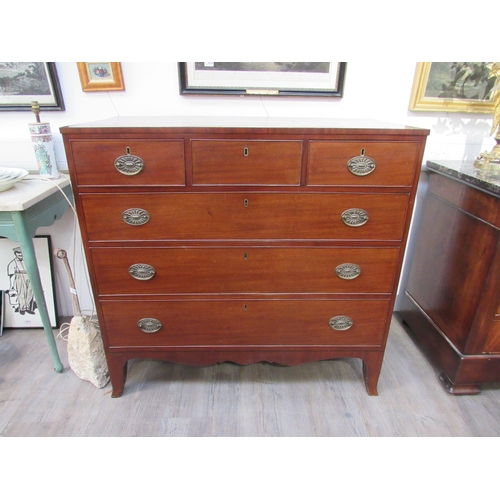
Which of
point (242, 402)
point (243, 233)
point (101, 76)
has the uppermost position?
point (101, 76)

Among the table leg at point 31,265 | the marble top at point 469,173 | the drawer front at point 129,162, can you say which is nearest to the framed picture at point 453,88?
the marble top at point 469,173

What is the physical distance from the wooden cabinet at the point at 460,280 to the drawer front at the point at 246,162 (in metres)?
0.82

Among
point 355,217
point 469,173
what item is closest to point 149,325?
point 355,217

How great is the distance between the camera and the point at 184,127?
103 cm

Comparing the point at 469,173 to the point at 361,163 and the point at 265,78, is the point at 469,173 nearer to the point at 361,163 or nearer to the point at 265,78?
the point at 361,163

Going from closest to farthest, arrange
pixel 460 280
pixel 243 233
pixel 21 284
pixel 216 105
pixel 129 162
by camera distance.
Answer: pixel 129 162 < pixel 243 233 < pixel 460 280 < pixel 216 105 < pixel 21 284

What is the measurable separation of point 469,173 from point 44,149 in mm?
1875

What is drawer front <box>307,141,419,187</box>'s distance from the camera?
1.07 m

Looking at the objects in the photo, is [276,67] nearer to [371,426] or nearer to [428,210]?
[428,210]

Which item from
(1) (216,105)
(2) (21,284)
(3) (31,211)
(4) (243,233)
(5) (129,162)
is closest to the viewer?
(5) (129,162)

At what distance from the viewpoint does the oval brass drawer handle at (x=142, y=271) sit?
121cm

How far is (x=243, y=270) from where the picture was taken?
1.23 m

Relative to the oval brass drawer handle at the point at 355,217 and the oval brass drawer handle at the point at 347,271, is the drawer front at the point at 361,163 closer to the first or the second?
the oval brass drawer handle at the point at 355,217
